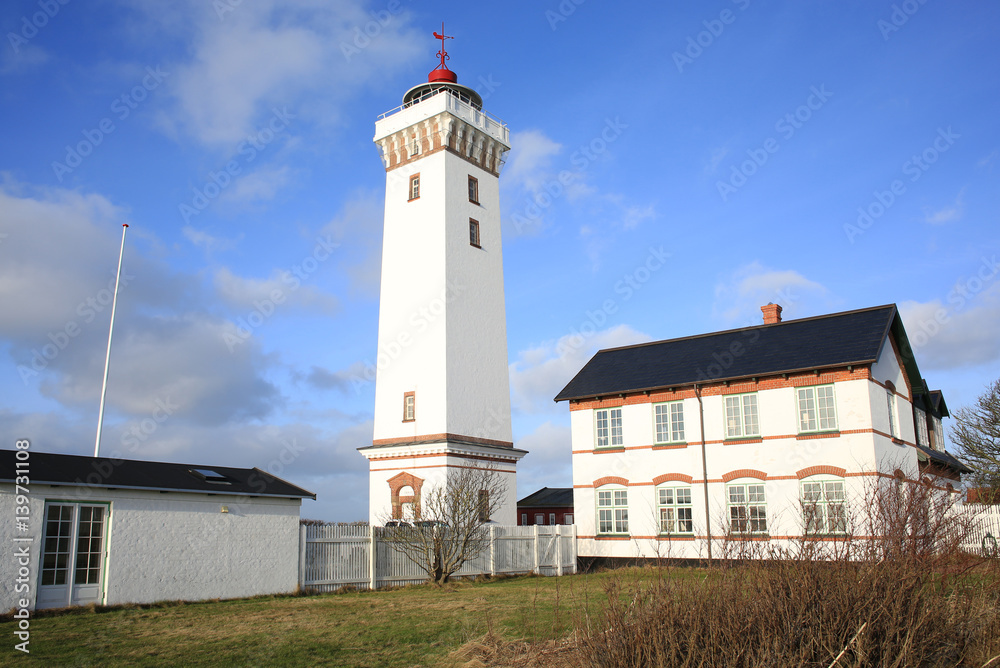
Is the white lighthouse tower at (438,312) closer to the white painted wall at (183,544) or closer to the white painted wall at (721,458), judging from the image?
the white painted wall at (721,458)

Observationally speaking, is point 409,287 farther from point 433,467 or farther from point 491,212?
point 433,467

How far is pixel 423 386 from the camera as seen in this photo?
27.7m

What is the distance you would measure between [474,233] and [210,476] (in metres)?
15.2

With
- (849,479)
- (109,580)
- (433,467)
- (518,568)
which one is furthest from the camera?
(433,467)

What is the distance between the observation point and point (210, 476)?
1872 cm

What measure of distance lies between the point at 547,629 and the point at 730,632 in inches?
210

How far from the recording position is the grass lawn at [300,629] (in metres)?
9.75

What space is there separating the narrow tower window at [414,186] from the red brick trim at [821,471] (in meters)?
17.5

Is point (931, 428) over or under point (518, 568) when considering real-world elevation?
over

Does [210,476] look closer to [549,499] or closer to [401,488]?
[401,488]

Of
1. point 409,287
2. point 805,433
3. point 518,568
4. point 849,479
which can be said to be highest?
point 409,287

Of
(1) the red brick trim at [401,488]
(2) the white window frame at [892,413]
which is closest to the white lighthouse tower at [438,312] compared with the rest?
(1) the red brick trim at [401,488]

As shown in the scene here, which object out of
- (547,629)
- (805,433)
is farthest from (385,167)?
(547,629)

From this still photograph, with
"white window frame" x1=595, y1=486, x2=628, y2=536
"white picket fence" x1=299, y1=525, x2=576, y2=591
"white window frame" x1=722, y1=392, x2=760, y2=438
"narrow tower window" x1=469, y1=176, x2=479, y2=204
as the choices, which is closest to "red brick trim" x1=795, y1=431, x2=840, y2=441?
"white window frame" x1=722, y1=392, x2=760, y2=438
